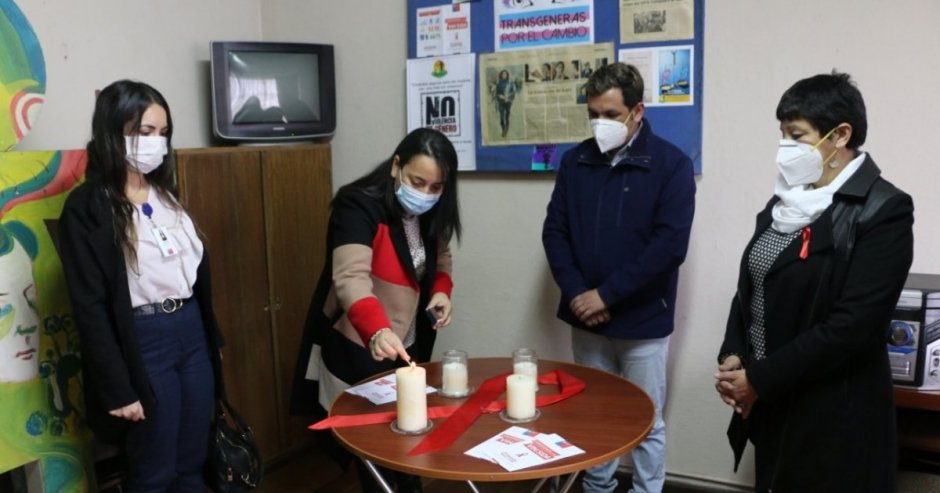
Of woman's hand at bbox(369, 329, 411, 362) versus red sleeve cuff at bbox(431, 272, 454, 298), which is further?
red sleeve cuff at bbox(431, 272, 454, 298)

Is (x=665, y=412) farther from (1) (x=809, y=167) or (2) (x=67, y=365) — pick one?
(2) (x=67, y=365)

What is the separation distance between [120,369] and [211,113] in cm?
163

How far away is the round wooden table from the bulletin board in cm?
107

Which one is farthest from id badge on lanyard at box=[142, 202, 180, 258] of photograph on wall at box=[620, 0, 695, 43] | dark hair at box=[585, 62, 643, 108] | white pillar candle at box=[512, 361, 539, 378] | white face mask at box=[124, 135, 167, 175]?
photograph on wall at box=[620, 0, 695, 43]

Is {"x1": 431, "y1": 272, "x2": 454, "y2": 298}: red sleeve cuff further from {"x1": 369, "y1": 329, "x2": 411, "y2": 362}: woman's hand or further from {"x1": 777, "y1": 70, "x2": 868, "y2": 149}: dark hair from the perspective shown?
{"x1": 777, "y1": 70, "x2": 868, "y2": 149}: dark hair

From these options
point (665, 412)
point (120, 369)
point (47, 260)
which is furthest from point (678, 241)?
point (47, 260)

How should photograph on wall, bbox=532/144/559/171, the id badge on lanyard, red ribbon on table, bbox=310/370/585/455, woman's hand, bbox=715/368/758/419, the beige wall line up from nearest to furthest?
1. red ribbon on table, bbox=310/370/585/455
2. woman's hand, bbox=715/368/758/419
3. the id badge on lanyard
4. the beige wall
5. photograph on wall, bbox=532/144/559/171

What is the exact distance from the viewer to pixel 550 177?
299cm

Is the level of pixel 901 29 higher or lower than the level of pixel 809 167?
higher

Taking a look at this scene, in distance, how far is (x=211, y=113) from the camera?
10.7ft

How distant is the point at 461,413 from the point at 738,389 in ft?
2.16

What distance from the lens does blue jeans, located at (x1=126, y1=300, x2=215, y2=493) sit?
1996mm

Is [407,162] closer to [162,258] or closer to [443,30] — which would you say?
[162,258]

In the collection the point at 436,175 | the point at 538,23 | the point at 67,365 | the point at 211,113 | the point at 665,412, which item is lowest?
the point at 665,412
